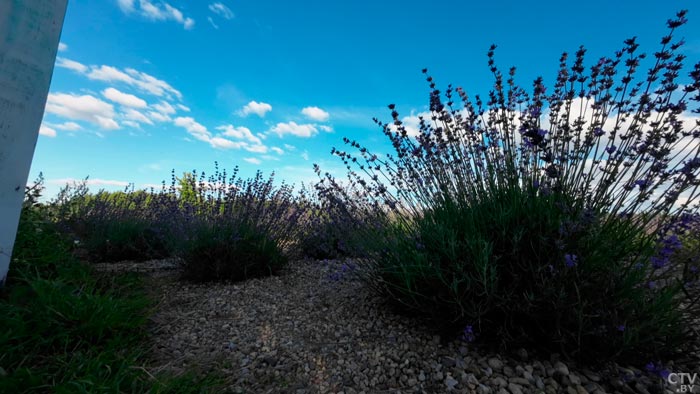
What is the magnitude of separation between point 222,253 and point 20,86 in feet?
6.34

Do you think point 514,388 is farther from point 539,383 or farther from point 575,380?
point 575,380

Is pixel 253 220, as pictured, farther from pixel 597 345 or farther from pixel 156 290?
pixel 597 345

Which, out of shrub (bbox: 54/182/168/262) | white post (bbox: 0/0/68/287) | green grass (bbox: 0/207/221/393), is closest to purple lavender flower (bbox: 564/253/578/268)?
green grass (bbox: 0/207/221/393)

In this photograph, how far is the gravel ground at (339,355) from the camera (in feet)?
A: 5.16

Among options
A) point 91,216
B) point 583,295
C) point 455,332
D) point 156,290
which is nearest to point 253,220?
point 156,290

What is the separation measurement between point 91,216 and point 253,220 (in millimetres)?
4031

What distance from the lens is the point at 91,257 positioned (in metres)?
4.55

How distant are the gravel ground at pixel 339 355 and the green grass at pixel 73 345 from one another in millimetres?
146

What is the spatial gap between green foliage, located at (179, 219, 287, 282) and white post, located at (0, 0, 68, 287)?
4.25ft

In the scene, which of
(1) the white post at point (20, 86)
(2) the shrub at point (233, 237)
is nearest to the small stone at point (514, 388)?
(2) the shrub at point (233, 237)

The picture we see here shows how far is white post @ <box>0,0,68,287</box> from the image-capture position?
222 centimetres

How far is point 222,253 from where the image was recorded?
336 centimetres

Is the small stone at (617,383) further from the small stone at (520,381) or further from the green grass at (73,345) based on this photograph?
the green grass at (73,345)

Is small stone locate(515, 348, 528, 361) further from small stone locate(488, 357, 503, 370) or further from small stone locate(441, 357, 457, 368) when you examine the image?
small stone locate(441, 357, 457, 368)
